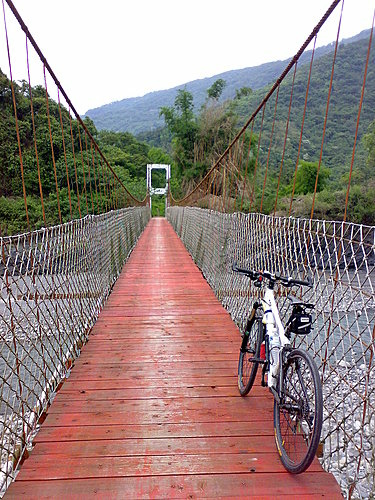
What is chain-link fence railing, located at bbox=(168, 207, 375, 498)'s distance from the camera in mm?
1142

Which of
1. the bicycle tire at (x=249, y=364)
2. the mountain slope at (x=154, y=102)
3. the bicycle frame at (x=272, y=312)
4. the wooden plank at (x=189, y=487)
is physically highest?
the mountain slope at (x=154, y=102)

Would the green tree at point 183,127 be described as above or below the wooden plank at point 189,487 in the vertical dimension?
above

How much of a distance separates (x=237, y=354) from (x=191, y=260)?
353cm

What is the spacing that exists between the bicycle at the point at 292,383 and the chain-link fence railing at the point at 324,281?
0.34ft

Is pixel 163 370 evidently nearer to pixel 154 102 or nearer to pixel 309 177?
pixel 309 177

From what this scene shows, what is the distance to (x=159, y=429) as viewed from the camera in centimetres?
150

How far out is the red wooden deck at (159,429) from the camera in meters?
1.20

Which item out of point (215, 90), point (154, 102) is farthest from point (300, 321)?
point (154, 102)

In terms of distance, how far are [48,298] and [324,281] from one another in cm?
131

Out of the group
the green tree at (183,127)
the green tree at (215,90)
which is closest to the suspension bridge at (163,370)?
the green tree at (183,127)

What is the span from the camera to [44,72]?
7.57ft

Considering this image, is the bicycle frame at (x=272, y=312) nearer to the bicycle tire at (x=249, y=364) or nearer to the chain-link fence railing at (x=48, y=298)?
the bicycle tire at (x=249, y=364)

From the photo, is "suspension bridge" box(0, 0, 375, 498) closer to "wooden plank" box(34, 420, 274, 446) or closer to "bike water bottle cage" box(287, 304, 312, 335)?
"wooden plank" box(34, 420, 274, 446)

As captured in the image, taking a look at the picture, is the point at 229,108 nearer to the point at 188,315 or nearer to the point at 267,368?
the point at 188,315
